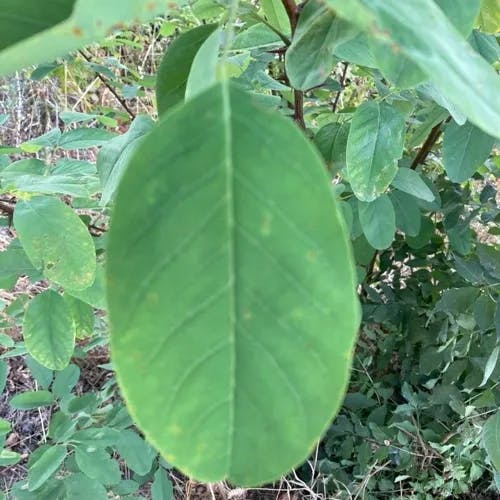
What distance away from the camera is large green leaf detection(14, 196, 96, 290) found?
808mm

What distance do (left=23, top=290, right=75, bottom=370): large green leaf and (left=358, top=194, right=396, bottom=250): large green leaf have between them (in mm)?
561

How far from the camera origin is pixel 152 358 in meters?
0.25

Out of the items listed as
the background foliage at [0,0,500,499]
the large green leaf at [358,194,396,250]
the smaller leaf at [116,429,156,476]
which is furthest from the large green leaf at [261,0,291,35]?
the smaller leaf at [116,429,156,476]

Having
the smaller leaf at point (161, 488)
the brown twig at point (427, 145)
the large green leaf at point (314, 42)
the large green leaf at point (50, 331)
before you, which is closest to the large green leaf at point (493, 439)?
the brown twig at point (427, 145)

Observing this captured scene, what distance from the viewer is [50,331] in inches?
38.0

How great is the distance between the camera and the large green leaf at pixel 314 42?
0.44 m

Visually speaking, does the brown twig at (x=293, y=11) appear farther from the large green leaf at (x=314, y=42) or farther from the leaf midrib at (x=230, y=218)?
the leaf midrib at (x=230, y=218)

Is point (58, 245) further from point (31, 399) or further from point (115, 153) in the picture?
point (31, 399)

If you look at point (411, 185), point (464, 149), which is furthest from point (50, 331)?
point (464, 149)

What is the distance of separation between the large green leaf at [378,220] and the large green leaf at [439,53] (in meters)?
0.78

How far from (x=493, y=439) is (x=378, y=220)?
1.61ft

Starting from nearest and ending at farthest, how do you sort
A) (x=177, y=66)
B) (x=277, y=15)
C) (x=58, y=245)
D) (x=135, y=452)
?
(x=177, y=66) → (x=277, y=15) → (x=58, y=245) → (x=135, y=452)

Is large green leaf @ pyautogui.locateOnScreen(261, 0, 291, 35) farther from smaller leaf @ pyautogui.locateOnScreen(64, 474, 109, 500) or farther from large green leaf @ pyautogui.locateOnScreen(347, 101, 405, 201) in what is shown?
smaller leaf @ pyautogui.locateOnScreen(64, 474, 109, 500)

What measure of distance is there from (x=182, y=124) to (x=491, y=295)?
1164 millimetres
